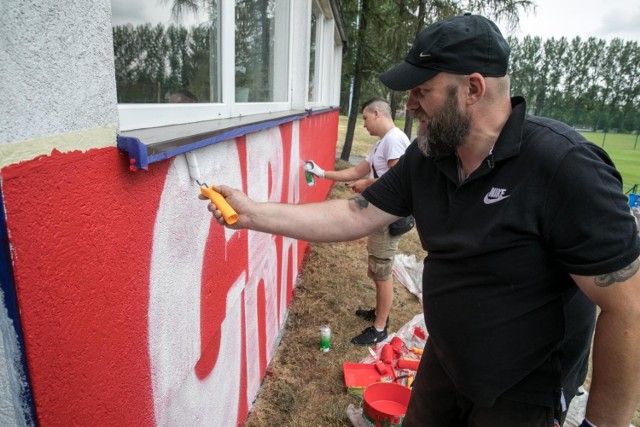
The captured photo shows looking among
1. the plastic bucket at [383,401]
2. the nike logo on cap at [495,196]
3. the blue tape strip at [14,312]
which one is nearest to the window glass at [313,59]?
the plastic bucket at [383,401]

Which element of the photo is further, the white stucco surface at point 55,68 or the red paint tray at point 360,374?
the red paint tray at point 360,374

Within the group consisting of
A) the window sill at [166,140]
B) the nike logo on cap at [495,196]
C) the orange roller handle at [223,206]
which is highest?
the window sill at [166,140]

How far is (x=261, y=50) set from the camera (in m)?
3.33

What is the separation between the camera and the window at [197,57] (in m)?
1.49

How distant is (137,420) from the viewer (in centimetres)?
130

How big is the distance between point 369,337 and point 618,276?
9.57ft

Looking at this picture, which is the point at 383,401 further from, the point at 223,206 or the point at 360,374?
the point at 223,206

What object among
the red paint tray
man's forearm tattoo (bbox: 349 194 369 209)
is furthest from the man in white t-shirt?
man's forearm tattoo (bbox: 349 194 369 209)

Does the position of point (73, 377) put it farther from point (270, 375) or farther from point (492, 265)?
point (270, 375)

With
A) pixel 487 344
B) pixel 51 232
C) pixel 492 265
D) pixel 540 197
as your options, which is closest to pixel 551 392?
pixel 487 344

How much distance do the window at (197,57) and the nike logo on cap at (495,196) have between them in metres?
1.29

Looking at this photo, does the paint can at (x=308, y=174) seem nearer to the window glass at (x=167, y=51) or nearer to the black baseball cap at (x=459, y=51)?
the window glass at (x=167, y=51)

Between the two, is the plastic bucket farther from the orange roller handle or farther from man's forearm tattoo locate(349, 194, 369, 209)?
the orange roller handle

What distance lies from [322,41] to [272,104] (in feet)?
14.3
